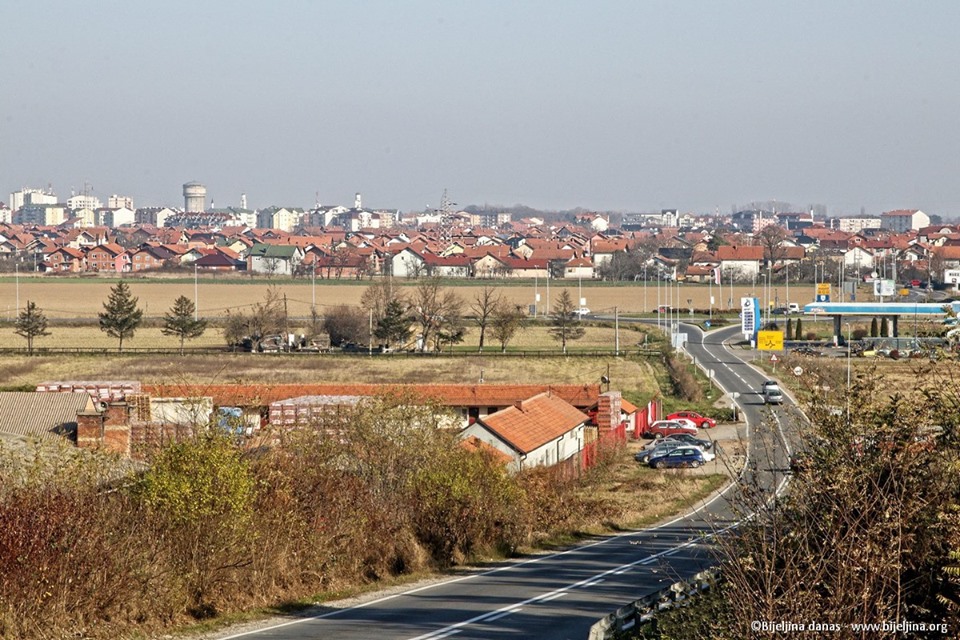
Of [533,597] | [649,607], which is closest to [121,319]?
[533,597]

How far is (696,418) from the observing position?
Answer: 1706 inches

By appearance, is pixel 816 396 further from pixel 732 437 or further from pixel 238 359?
pixel 238 359

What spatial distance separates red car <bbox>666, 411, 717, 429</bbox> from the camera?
42.0 m

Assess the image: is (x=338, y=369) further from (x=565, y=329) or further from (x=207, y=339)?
(x=207, y=339)

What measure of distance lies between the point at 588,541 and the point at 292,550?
26.5 feet

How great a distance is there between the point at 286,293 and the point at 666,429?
70.7m

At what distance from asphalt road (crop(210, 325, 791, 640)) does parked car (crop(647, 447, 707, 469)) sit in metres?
11.9

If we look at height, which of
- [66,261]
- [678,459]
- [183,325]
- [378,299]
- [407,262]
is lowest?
[678,459]

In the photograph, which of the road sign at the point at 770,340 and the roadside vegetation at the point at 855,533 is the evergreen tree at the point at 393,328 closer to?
the road sign at the point at 770,340

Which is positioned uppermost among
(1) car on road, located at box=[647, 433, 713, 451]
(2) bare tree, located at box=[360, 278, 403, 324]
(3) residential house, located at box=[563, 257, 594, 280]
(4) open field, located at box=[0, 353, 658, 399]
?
(3) residential house, located at box=[563, 257, 594, 280]

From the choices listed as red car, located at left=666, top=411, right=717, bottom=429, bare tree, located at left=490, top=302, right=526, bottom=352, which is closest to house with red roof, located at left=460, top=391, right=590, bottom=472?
red car, located at left=666, top=411, right=717, bottom=429

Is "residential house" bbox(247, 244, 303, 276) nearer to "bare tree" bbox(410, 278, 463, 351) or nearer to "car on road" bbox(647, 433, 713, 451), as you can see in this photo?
"bare tree" bbox(410, 278, 463, 351)

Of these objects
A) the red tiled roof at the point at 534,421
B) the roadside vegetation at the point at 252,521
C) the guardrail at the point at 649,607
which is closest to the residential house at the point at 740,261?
the red tiled roof at the point at 534,421

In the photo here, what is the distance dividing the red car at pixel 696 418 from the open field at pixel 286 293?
161ft
